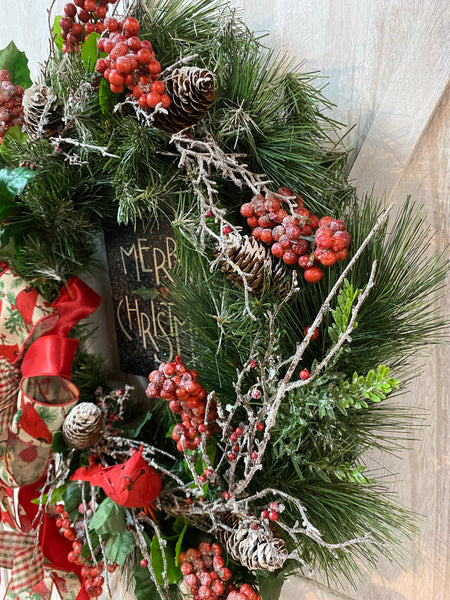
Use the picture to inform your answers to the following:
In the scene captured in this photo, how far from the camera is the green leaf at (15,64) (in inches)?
31.7

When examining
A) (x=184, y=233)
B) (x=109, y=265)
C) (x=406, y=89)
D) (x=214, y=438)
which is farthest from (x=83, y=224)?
(x=406, y=89)

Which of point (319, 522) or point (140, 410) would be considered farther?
point (140, 410)

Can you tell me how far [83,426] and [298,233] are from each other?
17.7 inches

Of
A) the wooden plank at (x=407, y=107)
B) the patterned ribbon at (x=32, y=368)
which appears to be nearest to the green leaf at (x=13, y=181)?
the patterned ribbon at (x=32, y=368)

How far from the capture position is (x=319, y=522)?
645mm

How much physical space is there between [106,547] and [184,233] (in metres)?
0.47

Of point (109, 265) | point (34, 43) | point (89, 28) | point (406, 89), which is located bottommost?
point (109, 265)

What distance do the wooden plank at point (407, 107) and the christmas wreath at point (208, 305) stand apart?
36 millimetres

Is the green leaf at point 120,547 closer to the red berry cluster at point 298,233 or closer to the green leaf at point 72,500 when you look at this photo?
the green leaf at point 72,500

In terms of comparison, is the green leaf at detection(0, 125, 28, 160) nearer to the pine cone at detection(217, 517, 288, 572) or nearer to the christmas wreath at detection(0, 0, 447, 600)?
the christmas wreath at detection(0, 0, 447, 600)

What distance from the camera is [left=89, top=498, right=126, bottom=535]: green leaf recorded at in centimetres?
71

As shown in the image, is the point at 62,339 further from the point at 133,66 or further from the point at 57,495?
the point at 133,66

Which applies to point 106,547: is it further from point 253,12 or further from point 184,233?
point 253,12

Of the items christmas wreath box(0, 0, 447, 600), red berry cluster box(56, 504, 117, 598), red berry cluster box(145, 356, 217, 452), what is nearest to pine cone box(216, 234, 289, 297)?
christmas wreath box(0, 0, 447, 600)
